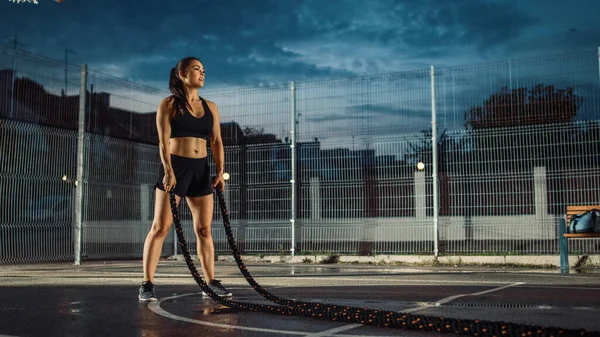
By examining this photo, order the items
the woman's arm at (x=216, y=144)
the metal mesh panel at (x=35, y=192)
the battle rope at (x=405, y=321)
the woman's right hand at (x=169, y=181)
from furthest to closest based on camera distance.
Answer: the metal mesh panel at (x=35, y=192) → the woman's arm at (x=216, y=144) → the woman's right hand at (x=169, y=181) → the battle rope at (x=405, y=321)

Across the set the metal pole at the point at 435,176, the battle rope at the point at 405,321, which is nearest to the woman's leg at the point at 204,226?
the battle rope at the point at 405,321

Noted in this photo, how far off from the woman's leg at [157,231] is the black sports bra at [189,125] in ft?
1.80

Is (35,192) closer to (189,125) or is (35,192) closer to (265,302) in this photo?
(189,125)

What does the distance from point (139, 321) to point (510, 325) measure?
238cm

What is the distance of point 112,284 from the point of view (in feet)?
27.8

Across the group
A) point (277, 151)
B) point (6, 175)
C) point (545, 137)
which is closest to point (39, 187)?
point (6, 175)

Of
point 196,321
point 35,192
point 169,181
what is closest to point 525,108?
point 169,181

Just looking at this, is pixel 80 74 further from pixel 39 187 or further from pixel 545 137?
pixel 545 137

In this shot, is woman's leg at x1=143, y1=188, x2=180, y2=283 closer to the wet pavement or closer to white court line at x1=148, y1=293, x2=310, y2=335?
the wet pavement

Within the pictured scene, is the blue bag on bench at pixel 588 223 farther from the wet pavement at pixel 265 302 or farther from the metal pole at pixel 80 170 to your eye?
the metal pole at pixel 80 170

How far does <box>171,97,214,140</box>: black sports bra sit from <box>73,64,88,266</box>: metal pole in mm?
9597

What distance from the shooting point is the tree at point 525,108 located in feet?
44.0

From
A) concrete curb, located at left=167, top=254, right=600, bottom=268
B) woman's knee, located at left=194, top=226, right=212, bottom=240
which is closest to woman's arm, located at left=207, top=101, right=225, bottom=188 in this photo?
woman's knee, located at left=194, top=226, right=212, bottom=240

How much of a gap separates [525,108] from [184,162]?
361 inches
